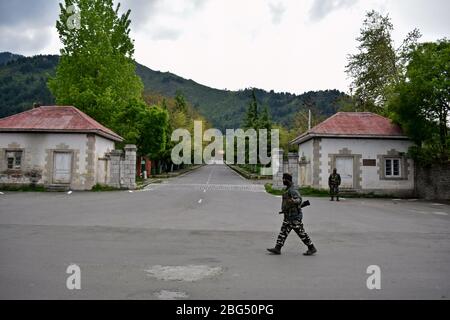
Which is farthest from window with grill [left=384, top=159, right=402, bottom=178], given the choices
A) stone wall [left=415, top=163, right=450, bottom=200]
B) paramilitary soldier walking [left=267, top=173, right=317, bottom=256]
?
paramilitary soldier walking [left=267, top=173, right=317, bottom=256]

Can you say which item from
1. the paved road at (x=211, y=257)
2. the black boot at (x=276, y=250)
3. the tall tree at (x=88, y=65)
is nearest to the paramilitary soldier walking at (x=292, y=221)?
the black boot at (x=276, y=250)

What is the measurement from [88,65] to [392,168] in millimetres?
26174

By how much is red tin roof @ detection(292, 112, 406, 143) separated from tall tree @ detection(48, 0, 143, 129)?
17502 mm

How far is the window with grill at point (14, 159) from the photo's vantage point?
28433 millimetres

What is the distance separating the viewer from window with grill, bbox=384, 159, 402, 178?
28266 mm

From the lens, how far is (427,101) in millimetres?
24844

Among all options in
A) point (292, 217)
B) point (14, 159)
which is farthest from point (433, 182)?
point (14, 159)

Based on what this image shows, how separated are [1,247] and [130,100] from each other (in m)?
32.4

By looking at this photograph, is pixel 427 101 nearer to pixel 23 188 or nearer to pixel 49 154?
pixel 49 154

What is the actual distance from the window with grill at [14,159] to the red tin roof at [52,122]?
1621mm

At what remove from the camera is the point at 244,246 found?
9.74 meters

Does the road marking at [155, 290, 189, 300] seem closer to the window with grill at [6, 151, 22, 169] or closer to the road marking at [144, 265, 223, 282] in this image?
the road marking at [144, 265, 223, 282]

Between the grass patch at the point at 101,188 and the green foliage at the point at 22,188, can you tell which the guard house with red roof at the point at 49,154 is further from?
the grass patch at the point at 101,188

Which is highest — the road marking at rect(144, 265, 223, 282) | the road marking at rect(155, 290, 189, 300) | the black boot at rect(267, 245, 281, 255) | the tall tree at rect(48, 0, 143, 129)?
the tall tree at rect(48, 0, 143, 129)
